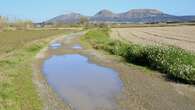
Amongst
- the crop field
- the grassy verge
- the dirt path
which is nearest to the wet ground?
the dirt path

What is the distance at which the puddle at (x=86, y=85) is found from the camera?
14.0m

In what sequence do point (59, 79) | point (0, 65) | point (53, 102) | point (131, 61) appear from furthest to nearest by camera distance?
point (131, 61) < point (0, 65) < point (59, 79) < point (53, 102)

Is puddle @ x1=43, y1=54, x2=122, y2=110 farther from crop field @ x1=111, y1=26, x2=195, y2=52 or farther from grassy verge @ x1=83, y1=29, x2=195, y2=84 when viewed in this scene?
crop field @ x1=111, y1=26, x2=195, y2=52

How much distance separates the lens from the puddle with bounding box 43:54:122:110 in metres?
14.0

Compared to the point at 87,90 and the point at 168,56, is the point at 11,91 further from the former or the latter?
the point at 168,56

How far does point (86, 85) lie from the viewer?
1848 centimetres

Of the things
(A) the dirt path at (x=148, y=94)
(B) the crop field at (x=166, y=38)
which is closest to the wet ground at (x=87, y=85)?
(A) the dirt path at (x=148, y=94)

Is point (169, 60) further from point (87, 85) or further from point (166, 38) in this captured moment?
point (166, 38)

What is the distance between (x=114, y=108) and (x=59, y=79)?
8.50 meters

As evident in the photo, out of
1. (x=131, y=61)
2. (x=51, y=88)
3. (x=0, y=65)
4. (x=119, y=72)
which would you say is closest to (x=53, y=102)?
(x=51, y=88)

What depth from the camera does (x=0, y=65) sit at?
82.7 ft

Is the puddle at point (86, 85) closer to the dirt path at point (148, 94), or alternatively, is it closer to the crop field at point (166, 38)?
the dirt path at point (148, 94)

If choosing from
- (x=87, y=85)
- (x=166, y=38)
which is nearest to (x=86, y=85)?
(x=87, y=85)

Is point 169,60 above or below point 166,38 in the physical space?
above
